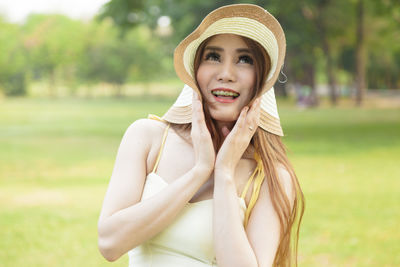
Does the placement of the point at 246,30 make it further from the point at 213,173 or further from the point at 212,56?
the point at 213,173

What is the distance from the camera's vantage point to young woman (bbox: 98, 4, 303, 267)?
2.25 m

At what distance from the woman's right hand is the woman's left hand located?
0.04 meters

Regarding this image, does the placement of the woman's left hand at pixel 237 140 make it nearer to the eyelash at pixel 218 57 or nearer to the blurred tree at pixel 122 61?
the eyelash at pixel 218 57

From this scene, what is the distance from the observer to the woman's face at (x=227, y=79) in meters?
2.37

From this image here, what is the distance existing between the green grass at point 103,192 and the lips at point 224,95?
30.5 inches

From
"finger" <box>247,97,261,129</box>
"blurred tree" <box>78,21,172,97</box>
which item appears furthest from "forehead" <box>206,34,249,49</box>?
"blurred tree" <box>78,21,172,97</box>

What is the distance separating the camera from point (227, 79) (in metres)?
2.35

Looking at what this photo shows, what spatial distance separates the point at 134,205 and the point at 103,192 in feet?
26.2

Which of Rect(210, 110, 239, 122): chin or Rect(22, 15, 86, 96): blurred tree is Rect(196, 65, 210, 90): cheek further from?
Rect(22, 15, 86, 96): blurred tree

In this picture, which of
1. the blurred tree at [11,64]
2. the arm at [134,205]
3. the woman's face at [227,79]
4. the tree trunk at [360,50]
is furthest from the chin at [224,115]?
the blurred tree at [11,64]

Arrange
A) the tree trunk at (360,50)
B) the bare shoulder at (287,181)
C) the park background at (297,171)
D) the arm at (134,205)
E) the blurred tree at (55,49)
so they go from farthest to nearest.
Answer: the blurred tree at (55,49) < the tree trunk at (360,50) < the park background at (297,171) < the bare shoulder at (287,181) < the arm at (134,205)

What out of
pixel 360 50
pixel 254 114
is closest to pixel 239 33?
pixel 254 114

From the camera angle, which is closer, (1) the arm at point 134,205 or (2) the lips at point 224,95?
(1) the arm at point 134,205

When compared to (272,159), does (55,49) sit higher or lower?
higher
